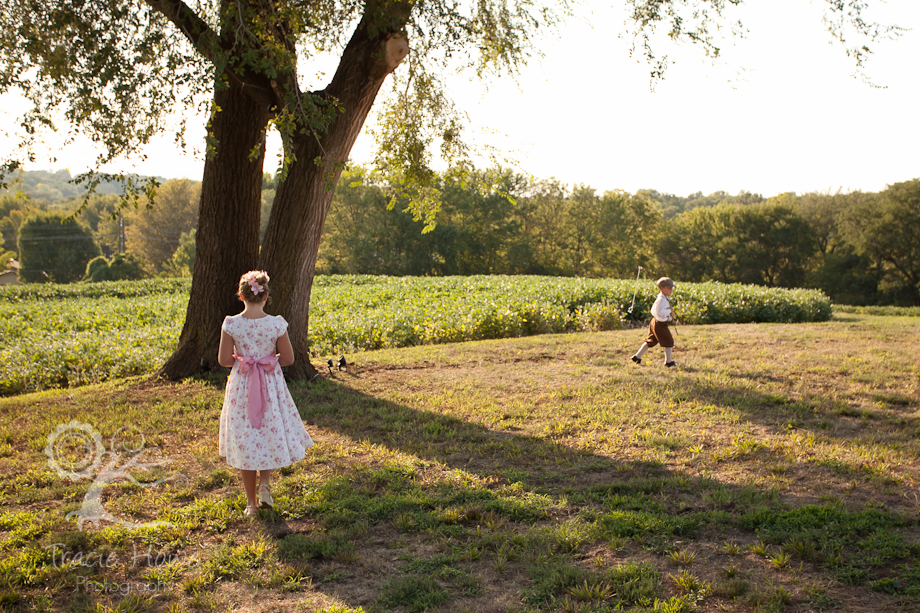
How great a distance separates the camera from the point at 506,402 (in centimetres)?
747

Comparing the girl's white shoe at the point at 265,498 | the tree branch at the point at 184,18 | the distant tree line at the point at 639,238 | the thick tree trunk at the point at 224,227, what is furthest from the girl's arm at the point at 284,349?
the distant tree line at the point at 639,238

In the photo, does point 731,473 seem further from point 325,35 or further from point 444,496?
point 325,35

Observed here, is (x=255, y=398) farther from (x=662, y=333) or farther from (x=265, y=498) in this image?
(x=662, y=333)

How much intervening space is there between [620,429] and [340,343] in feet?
25.1

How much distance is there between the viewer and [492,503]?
4367 mm

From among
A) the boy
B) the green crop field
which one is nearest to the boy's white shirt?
the boy

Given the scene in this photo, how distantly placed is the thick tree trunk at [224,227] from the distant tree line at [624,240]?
36453 millimetres

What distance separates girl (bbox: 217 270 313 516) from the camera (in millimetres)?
4191

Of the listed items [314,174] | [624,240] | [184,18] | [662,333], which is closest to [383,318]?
[314,174]

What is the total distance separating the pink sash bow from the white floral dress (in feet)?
0.05

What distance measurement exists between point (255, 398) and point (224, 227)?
5.14 metres

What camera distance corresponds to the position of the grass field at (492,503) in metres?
3.27

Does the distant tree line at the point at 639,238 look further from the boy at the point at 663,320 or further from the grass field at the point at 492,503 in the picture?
the grass field at the point at 492,503

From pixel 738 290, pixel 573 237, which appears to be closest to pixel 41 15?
pixel 738 290
